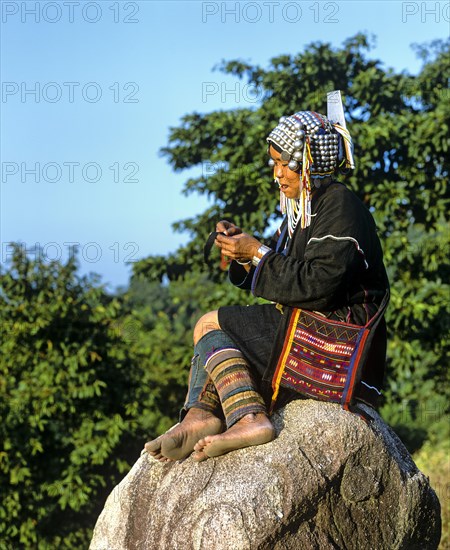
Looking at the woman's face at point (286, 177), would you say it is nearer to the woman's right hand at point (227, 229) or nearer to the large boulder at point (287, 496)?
the woman's right hand at point (227, 229)

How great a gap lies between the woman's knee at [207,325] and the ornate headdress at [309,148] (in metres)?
0.66

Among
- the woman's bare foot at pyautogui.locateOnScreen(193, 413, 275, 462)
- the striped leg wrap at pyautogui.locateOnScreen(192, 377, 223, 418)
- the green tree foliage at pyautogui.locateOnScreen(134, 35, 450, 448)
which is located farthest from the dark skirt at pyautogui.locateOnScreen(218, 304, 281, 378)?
the green tree foliage at pyautogui.locateOnScreen(134, 35, 450, 448)

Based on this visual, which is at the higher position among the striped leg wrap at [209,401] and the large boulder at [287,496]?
the striped leg wrap at [209,401]

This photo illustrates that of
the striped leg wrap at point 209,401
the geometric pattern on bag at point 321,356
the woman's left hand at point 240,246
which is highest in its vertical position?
the woman's left hand at point 240,246

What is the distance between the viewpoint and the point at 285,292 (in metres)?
4.31

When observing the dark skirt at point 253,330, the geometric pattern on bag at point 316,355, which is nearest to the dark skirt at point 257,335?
the dark skirt at point 253,330

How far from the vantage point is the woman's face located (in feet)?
14.9

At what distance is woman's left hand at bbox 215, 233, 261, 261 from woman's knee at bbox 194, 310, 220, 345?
1.26ft

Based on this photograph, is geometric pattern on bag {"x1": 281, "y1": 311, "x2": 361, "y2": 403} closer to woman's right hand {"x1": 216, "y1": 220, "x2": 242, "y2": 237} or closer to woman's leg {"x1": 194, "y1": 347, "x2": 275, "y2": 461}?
woman's leg {"x1": 194, "y1": 347, "x2": 275, "y2": 461}

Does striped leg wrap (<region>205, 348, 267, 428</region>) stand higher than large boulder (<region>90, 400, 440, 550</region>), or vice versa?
striped leg wrap (<region>205, 348, 267, 428</region>)

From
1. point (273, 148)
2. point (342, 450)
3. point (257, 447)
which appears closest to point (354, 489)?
point (342, 450)

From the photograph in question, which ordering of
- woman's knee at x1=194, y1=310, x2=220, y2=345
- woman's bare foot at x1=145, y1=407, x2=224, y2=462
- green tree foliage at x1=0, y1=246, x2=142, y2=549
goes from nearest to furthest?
1. woman's bare foot at x1=145, y1=407, x2=224, y2=462
2. woman's knee at x1=194, y1=310, x2=220, y2=345
3. green tree foliage at x1=0, y1=246, x2=142, y2=549

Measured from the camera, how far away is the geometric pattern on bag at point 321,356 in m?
4.45

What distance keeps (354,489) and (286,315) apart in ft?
3.02
